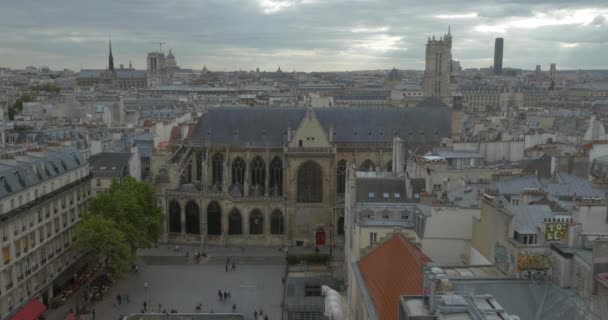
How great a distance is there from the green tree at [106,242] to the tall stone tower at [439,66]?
11378 cm

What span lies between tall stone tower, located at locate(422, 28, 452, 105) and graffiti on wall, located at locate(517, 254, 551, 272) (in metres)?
131

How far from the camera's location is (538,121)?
104m

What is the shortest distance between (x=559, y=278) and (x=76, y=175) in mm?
46097

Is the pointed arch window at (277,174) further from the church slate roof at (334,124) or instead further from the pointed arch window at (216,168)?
the pointed arch window at (216,168)

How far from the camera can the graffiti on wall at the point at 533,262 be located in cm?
2244

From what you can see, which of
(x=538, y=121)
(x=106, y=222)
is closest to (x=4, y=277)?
(x=106, y=222)

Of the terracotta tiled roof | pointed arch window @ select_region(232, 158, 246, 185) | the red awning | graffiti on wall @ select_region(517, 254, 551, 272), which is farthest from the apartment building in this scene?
graffiti on wall @ select_region(517, 254, 551, 272)

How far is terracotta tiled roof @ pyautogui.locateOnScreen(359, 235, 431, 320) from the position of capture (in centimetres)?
2484

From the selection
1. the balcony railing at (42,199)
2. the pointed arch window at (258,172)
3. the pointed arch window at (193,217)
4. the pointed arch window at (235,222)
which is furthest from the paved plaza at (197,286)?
the pointed arch window at (258,172)

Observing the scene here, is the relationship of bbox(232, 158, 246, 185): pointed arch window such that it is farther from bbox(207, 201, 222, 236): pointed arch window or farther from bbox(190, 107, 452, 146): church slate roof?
bbox(207, 201, 222, 236): pointed arch window

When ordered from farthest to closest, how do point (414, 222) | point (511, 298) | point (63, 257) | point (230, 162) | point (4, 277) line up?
point (230, 162) < point (63, 257) < point (4, 277) < point (414, 222) < point (511, 298)

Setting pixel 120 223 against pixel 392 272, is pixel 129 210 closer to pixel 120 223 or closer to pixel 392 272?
pixel 120 223

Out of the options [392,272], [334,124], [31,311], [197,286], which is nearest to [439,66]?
[334,124]

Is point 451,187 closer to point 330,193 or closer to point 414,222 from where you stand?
point 414,222
